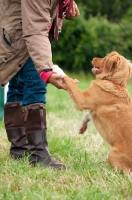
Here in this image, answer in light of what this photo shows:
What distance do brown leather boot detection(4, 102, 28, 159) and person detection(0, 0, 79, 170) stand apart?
0.04 feet

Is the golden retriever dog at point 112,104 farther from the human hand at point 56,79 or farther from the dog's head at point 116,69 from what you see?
the human hand at point 56,79

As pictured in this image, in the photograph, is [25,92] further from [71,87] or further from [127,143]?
[127,143]

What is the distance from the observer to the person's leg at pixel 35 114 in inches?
207

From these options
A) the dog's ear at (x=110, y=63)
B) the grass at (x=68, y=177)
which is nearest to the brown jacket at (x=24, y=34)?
the dog's ear at (x=110, y=63)

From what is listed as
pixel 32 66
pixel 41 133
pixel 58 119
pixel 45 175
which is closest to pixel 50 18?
pixel 32 66

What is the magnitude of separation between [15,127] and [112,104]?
1052 millimetres

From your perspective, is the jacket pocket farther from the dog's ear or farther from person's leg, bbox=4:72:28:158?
the dog's ear

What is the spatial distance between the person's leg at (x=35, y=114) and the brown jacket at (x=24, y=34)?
15cm

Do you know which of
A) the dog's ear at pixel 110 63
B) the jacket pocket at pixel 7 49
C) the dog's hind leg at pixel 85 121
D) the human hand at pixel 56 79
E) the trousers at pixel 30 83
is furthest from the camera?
the dog's hind leg at pixel 85 121

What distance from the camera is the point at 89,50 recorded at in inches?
1039

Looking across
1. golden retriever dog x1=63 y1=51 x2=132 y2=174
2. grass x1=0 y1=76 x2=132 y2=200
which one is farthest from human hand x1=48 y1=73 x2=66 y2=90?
grass x1=0 y1=76 x2=132 y2=200

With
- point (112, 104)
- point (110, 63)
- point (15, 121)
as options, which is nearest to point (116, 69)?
point (110, 63)

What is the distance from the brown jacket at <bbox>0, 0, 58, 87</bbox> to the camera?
4957 mm

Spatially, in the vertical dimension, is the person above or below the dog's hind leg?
above
